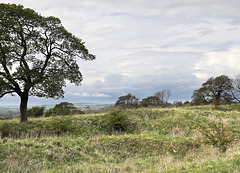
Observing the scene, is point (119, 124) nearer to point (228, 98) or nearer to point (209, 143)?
point (209, 143)

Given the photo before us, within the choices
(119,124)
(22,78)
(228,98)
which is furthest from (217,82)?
(22,78)

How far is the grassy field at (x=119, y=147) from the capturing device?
334 inches

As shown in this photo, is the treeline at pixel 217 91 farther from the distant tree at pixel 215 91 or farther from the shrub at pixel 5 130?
the shrub at pixel 5 130

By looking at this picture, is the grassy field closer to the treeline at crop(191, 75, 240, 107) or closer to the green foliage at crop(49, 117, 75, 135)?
the green foliage at crop(49, 117, 75, 135)

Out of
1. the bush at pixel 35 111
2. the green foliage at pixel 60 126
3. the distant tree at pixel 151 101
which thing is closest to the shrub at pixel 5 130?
the green foliage at pixel 60 126

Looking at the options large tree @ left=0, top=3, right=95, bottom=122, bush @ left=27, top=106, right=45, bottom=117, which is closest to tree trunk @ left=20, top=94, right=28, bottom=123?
large tree @ left=0, top=3, right=95, bottom=122

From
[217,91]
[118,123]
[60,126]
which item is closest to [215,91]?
[217,91]

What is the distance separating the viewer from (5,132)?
53.0 ft

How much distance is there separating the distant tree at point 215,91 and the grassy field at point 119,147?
2927 cm

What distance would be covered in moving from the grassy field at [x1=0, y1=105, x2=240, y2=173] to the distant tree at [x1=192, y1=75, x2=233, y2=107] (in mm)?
29271

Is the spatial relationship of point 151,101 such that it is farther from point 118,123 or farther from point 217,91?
point 118,123

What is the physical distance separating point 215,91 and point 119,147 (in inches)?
1628

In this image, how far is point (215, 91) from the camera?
47.2 metres

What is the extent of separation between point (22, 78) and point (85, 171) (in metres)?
12.8
